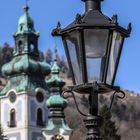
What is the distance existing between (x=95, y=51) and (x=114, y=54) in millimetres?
213

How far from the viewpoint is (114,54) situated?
272 inches

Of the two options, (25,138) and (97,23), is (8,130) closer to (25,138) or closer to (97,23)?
(25,138)

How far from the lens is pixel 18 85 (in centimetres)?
6512

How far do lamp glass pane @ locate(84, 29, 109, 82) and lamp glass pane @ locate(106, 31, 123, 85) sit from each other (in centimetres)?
9

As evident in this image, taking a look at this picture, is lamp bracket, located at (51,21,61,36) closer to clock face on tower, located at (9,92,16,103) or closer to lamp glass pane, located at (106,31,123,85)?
lamp glass pane, located at (106,31,123,85)

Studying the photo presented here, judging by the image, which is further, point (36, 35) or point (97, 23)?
point (36, 35)

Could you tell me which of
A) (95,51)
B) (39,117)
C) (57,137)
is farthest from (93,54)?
(39,117)

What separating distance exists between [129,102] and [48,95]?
80.1m

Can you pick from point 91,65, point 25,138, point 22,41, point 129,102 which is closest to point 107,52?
point 91,65

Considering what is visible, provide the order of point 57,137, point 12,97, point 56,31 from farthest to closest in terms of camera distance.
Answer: point 12,97 < point 57,137 < point 56,31

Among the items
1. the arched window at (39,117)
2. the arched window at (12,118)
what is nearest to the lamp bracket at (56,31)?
the arched window at (12,118)

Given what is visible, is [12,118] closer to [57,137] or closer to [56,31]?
[57,137]

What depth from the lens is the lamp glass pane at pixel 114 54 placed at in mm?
6832

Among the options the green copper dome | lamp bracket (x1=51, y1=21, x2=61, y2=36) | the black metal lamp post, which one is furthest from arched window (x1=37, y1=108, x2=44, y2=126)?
the black metal lamp post
